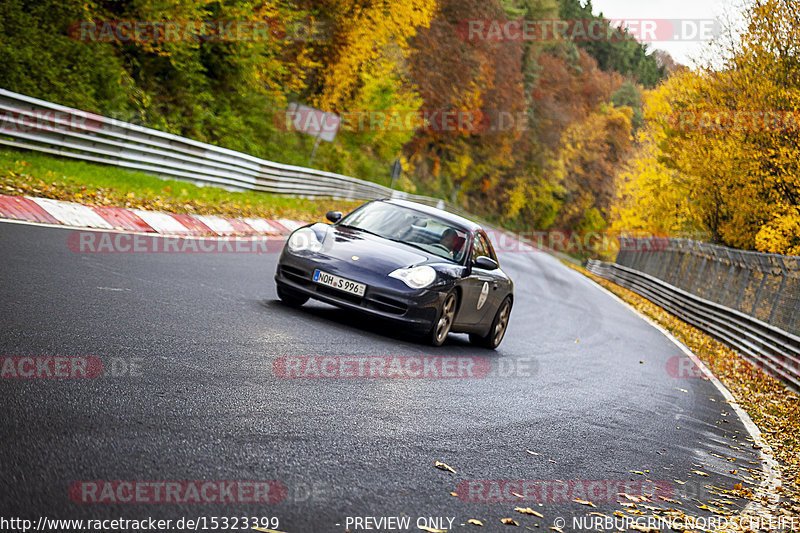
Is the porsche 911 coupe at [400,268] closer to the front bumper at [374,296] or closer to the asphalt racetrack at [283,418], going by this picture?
Answer: the front bumper at [374,296]

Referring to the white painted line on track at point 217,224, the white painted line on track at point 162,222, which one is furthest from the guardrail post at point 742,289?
the white painted line on track at point 162,222

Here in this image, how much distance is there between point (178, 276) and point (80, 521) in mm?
7034

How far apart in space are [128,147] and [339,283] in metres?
11.4

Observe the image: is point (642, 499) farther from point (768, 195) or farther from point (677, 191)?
point (677, 191)

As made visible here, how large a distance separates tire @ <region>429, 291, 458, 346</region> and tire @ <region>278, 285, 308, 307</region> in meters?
1.46

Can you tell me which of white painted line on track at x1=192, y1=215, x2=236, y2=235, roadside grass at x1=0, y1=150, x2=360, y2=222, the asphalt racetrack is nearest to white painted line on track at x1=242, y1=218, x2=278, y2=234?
roadside grass at x1=0, y1=150, x2=360, y2=222

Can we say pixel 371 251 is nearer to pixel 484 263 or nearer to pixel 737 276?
pixel 484 263

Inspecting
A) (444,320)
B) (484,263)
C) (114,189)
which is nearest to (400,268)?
(444,320)

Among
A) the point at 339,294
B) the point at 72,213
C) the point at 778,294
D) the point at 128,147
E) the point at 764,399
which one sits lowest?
the point at 764,399

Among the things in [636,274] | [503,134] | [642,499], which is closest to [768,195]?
[636,274]

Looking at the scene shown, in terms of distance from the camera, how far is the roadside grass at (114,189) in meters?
13.7

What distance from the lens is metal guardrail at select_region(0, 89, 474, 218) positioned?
15.7 metres

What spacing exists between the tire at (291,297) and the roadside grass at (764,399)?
4939 mm

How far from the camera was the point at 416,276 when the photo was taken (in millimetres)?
9406
